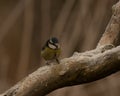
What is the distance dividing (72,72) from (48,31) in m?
1.79

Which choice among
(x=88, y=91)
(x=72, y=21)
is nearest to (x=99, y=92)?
(x=88, y=91)

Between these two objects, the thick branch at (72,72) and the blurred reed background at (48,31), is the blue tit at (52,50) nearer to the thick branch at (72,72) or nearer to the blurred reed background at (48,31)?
the thick branch at (72,72)

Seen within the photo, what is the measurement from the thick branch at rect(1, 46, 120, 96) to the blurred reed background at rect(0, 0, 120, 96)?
5.04ft

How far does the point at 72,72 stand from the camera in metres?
1.28

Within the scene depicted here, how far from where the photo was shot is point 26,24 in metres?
2.99

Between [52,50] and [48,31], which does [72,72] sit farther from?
[48,31]

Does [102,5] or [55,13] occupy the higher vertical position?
[55,13]

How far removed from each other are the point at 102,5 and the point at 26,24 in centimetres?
41

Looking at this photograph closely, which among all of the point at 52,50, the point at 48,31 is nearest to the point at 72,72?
the point at 52,50

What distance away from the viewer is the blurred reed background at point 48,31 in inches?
113

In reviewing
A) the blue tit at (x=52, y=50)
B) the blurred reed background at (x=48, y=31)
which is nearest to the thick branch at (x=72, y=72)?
the blue tit at (x=52, y=50)

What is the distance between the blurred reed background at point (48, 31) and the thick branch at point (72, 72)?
154 cm

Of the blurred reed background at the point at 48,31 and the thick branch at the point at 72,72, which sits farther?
the blurred reed background at the point at 48,31

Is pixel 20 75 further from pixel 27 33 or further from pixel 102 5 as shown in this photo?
pixel 102 5
